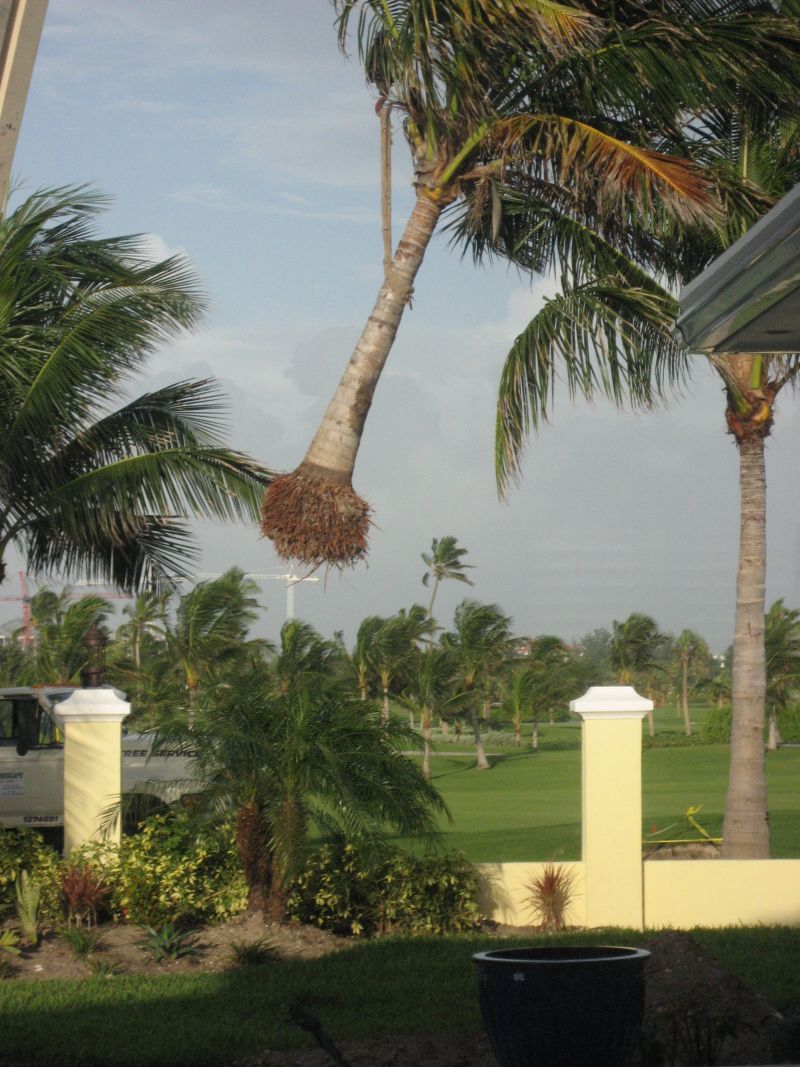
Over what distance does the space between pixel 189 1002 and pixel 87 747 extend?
3346mm

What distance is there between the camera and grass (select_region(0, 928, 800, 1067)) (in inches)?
272

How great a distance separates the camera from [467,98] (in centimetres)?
1041

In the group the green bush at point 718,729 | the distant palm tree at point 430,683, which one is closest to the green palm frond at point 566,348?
the distant palm tree at point 430,683

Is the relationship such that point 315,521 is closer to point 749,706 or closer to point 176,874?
point 176,874

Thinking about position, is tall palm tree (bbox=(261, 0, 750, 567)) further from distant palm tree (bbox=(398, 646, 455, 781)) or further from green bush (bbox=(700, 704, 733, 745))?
green bush (bbox=(700, 704, 733, 745))

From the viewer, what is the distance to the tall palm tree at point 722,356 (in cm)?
1209

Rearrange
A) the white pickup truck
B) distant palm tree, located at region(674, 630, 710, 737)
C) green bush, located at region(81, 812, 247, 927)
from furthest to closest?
distant palm tree, located at region(674, 630, 710, 737)
the white pickup truck
green bush, located at region(81, 812, 247, 927)

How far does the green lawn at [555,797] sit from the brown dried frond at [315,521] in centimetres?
577

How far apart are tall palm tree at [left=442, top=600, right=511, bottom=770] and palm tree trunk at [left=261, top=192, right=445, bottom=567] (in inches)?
1311

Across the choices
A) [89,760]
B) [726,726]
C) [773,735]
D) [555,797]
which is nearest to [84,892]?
[89,760]

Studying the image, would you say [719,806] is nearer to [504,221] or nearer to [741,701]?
[741,701]

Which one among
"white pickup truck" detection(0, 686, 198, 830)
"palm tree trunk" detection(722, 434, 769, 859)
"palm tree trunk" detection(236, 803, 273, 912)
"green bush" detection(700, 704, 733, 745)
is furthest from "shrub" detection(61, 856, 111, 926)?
"green bush" detection(700, 704, 733, 745)

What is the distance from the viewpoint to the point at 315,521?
31.9ft

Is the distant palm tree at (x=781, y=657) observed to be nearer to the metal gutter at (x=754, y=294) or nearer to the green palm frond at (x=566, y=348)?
the green palm frond at (x=566, y=348)
